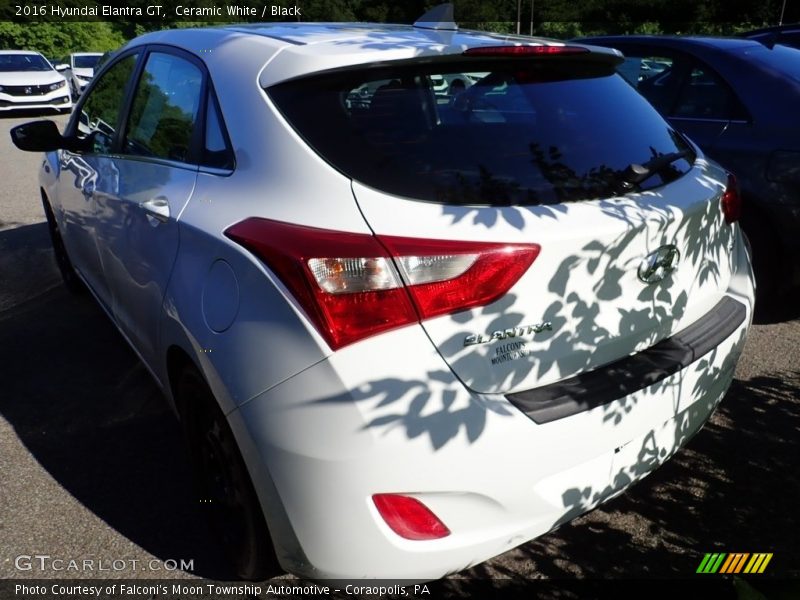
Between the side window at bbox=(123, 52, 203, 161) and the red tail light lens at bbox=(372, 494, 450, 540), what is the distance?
1.43 m

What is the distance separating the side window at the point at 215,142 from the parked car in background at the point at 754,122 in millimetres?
2906

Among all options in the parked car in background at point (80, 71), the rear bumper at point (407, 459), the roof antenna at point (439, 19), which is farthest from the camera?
the parked car in background at point (80, 71)

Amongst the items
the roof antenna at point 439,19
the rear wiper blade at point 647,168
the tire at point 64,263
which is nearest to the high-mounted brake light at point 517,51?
the rear wiper blade at point 647,168

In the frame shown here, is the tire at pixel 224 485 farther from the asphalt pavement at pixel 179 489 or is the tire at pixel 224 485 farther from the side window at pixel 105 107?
the side window at pixel 105 107

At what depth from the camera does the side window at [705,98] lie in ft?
13.6

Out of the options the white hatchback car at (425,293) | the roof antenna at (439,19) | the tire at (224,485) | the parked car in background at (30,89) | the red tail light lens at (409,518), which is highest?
the roof antenna at (439,19)

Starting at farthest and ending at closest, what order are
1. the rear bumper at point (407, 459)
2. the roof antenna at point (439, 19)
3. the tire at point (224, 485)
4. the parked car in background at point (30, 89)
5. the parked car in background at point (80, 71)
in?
the parked car in background at point (80, 71) → the parked car in background at point (30, 89) → the roof antenna at point (439, 19) → the tire at point (224, 485) → the rear bumper at point (407, 459)

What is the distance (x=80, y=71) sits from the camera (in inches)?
800

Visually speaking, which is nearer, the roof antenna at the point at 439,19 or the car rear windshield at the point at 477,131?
the car rear windshield at the point at 477,131

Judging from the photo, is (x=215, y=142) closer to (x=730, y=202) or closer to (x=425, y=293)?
(x=425, y=293)

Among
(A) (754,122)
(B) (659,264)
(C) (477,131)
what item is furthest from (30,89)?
(B) (659,264)

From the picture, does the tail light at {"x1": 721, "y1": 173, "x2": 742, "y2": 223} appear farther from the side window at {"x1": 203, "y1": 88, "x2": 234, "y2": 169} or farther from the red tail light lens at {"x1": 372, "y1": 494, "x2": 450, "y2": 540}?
the side window at {"x1": 203, "y1": 88, "x2": 234, "y2": 169}

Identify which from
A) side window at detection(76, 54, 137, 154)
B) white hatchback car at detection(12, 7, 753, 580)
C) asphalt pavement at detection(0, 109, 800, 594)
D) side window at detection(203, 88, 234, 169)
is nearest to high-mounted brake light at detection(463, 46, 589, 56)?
white hatchback car at detection(12, 7, 753, 580)

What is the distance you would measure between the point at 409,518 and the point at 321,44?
1459 mm
